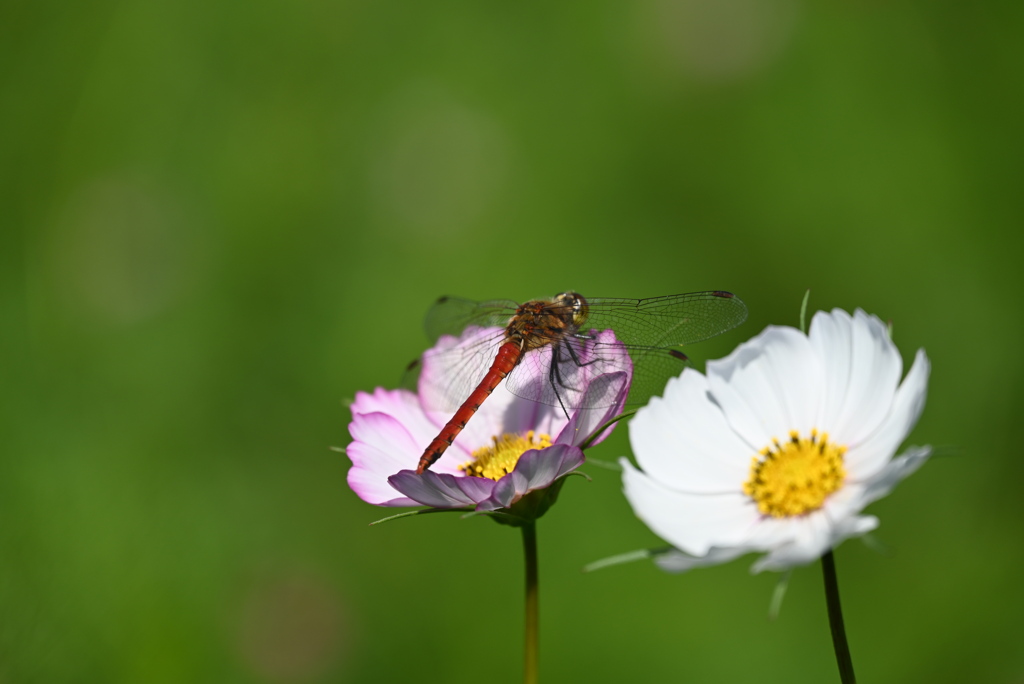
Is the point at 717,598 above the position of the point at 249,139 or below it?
below

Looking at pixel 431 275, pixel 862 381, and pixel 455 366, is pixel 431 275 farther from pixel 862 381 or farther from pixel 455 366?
pixel 862 381

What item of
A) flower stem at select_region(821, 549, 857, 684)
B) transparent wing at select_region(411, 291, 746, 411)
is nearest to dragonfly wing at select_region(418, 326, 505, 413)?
transparent wing at select_region(411, 291, 746, 411)

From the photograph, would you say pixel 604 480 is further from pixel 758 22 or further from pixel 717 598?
pixel 758 22

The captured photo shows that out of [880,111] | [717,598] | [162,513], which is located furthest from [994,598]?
[162,513]

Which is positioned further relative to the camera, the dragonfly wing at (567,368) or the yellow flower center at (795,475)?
the dragonfly wing at (567,368)

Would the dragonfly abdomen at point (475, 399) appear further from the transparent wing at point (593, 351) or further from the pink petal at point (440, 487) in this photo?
the pink petal at point (440, 487)

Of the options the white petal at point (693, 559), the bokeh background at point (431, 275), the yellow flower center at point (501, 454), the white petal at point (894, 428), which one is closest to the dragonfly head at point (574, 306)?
the yellow flower center at point (501, 454)
